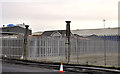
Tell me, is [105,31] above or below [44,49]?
above

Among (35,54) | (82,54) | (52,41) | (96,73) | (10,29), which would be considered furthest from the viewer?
(10,29)

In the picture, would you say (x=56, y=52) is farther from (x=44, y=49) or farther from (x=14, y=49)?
(x=14, y=49)

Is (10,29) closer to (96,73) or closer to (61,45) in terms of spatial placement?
(61,45)

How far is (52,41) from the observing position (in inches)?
1013

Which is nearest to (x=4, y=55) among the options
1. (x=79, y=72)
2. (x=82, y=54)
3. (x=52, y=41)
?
(x=52, y=41)

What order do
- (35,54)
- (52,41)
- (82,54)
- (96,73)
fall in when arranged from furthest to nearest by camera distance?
1. (82,54)
2. (52,41)
3. (35,54)
4. (96,73)

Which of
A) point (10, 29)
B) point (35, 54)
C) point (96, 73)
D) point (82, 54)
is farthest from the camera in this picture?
point (10, 29)

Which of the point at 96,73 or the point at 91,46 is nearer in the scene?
the point at 96,73

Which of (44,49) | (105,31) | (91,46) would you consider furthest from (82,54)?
(105,31)

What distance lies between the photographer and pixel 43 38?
982 inches

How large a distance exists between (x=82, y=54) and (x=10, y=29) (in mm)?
29937

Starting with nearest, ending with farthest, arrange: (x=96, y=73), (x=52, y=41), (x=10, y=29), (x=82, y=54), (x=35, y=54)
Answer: (x=96, y=73), (x=35, y=54), (x=52, y=41), (x=82, y=54), (x=10, y=29)

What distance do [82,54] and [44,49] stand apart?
5648 mm

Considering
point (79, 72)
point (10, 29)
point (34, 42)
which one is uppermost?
point (10, 29)
